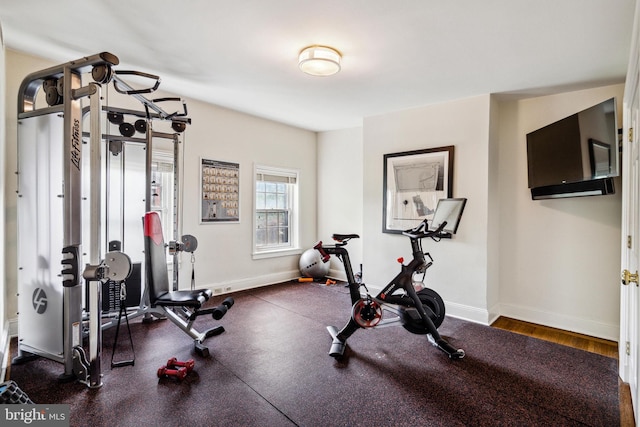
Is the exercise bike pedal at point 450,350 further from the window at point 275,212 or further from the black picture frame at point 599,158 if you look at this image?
the window at point 275,212

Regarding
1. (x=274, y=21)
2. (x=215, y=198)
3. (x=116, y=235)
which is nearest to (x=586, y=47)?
(x=274, y=21)

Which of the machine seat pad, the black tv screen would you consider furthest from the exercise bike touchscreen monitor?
the machine seat pad

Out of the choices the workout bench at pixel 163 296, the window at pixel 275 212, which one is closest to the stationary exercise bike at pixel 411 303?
the workout bench at pixel 163 296

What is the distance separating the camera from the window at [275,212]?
5035mm

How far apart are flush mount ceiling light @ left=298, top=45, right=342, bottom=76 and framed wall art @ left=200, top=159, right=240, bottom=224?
84.6 inches

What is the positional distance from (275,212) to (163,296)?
2.70 meters

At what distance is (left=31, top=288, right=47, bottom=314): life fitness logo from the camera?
2322mm

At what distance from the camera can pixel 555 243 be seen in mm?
3467

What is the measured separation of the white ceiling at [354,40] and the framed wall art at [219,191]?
111cm

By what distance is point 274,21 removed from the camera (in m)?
2.24

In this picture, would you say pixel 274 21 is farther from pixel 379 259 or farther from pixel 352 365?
pixel 379 259

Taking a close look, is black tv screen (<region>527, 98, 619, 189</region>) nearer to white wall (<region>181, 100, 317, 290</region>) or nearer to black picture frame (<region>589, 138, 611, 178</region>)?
black picture frame (<region>589, 138, 611, 178</region>)

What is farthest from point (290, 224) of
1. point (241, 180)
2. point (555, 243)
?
point (555, 243)

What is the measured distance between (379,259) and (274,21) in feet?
10.4
